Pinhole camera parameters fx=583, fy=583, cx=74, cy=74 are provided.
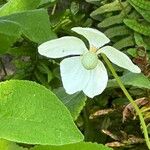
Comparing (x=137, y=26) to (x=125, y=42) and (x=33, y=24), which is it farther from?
(x=33, y=24)

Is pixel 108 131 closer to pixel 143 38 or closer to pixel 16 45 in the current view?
pixel 143 38

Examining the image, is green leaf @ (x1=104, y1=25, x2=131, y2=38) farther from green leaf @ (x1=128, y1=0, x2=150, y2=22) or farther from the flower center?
the flower center

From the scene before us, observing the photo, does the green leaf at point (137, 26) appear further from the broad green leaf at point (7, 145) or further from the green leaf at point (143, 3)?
the broad green leaf at point (7, 145)

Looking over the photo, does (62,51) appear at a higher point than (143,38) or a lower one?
higher

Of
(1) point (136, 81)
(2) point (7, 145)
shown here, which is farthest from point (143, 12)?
(2) point (7, 145)

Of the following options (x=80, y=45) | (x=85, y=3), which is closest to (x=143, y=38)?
(x=85, y=3)
